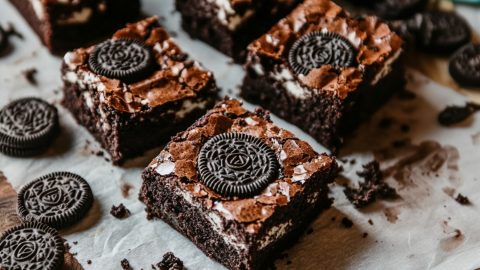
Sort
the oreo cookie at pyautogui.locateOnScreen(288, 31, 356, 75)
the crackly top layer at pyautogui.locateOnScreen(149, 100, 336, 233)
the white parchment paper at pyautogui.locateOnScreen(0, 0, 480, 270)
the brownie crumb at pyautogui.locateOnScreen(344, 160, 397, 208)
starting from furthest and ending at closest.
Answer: the oreo cookie at pyautogui.locateOnScreen(288, 31, 356, 75) < the brownie crumb at pyautogui.locateOnScreen(344, 160, 397, 208) < the white parchment paper at pyautogui.locateOnScreen(0, 0, 480, 270) < the crackly top layer at pyautogui.locateOnScreen(149, 100, 336, 233)

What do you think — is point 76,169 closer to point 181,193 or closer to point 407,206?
point 181,193

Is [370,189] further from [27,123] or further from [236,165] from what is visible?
[27,123]

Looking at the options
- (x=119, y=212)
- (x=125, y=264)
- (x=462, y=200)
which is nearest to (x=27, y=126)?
(x=119, y=212)

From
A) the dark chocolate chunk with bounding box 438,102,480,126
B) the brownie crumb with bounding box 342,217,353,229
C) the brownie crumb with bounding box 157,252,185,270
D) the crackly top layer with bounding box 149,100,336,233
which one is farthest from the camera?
the dark chocolate chunk with bounding box 438,102,480,126

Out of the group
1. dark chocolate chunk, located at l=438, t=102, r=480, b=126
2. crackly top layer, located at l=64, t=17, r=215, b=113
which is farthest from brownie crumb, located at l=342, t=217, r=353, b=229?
crackly top layer, located at l=64, t=17, r=215, b=113

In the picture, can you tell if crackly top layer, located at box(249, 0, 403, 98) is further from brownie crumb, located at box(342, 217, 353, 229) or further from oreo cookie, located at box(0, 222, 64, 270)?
oreo cookie, located at box(0, 222, 64, 270)

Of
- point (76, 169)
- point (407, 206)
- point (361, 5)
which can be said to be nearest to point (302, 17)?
point (361, 5)
